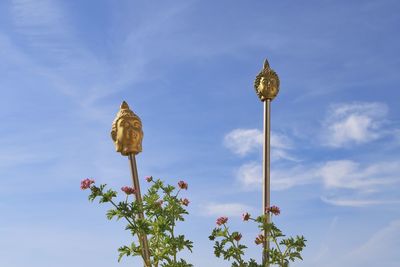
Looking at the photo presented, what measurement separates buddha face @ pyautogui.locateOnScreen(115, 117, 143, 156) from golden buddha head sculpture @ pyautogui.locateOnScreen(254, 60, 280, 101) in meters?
1.59

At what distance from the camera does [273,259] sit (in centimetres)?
721

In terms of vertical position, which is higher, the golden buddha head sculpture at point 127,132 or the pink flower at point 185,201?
the golden buddha head sculpture at point 127,132

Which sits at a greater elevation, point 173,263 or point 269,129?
point 269,129

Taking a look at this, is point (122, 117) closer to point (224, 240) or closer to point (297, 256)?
point (224, 240)

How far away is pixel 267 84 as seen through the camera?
7918 millimetres

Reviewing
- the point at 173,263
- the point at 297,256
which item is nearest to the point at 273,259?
the point at 297,256

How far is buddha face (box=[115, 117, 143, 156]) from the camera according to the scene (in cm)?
729

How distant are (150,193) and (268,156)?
4.85 ft

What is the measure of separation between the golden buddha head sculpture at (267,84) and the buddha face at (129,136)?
1592 millimetres

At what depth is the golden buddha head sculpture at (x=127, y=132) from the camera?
7.30 metres

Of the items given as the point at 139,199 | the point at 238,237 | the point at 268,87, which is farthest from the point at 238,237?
the point at 268,87

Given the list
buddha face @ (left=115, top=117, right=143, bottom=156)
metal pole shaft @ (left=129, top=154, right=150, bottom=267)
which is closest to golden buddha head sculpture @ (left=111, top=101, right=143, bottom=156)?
buddha face @ (left=115, top=117, right=143, bottom=156)

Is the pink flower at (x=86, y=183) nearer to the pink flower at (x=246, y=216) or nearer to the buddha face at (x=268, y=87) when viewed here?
the pink flower at (x=246, y=216)

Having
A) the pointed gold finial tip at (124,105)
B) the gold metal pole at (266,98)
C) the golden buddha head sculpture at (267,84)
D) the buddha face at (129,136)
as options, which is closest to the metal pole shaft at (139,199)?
the buddha face at (129,136)
